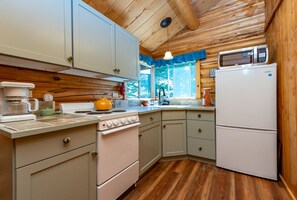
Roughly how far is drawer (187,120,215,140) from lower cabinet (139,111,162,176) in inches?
20.5

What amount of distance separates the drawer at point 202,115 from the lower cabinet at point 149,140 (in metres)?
0.53

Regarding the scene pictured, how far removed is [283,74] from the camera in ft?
5.55

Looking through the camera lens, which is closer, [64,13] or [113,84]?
[64,13]

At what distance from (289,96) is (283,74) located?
0.96 ft

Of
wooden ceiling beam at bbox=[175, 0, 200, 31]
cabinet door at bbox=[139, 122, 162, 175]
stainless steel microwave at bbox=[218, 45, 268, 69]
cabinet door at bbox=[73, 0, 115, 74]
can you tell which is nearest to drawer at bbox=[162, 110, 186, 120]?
cabinet door at bbox=[139, 122, 162, 175]

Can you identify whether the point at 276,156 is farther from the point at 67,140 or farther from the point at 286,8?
the point at 67,140

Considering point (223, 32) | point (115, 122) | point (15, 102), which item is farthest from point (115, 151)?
point (223, 32)

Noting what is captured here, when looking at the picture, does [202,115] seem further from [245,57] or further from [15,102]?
[15,102]

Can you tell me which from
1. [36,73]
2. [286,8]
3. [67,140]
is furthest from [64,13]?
[286,8]

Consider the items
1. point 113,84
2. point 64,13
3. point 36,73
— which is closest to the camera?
point 64,13

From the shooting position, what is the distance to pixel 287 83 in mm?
1595

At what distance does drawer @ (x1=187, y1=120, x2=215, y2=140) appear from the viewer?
2248 millimetres

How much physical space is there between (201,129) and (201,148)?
0.99 feet

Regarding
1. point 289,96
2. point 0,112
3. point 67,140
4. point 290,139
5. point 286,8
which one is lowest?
point 290,139
